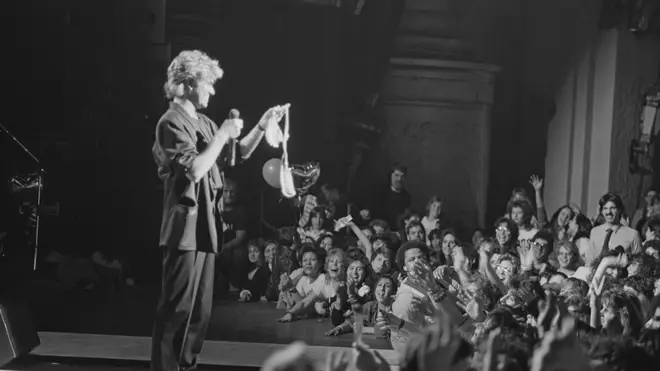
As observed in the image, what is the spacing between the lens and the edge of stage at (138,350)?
506 cm

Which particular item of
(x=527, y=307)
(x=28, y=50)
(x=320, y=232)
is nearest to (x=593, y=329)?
(x=527, y=307)

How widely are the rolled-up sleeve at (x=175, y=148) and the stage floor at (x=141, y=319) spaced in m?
1.88

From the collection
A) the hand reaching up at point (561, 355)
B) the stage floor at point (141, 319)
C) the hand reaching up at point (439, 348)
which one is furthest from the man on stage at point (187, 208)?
the hand reaching up at point (561, 355)

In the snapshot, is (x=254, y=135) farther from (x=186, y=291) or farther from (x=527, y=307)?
(x=527, y=307)

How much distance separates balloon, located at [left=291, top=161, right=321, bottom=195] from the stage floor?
1.09m

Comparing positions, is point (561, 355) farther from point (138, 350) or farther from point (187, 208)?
point (138, 350)

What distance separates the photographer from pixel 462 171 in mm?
9203

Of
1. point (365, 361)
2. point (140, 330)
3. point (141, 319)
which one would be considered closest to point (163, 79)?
point (141, 319)

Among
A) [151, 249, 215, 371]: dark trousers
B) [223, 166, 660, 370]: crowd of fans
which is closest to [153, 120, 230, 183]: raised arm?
[151, 249, 215, 371]: dark trousers

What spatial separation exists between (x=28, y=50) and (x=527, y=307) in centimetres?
551

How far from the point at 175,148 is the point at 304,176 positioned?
147 inches

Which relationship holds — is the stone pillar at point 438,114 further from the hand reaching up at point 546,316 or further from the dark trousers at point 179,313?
the hand reaching up at point 546,316

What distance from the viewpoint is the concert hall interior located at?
7195 mm

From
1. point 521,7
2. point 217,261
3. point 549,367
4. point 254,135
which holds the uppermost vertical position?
point 521,7
